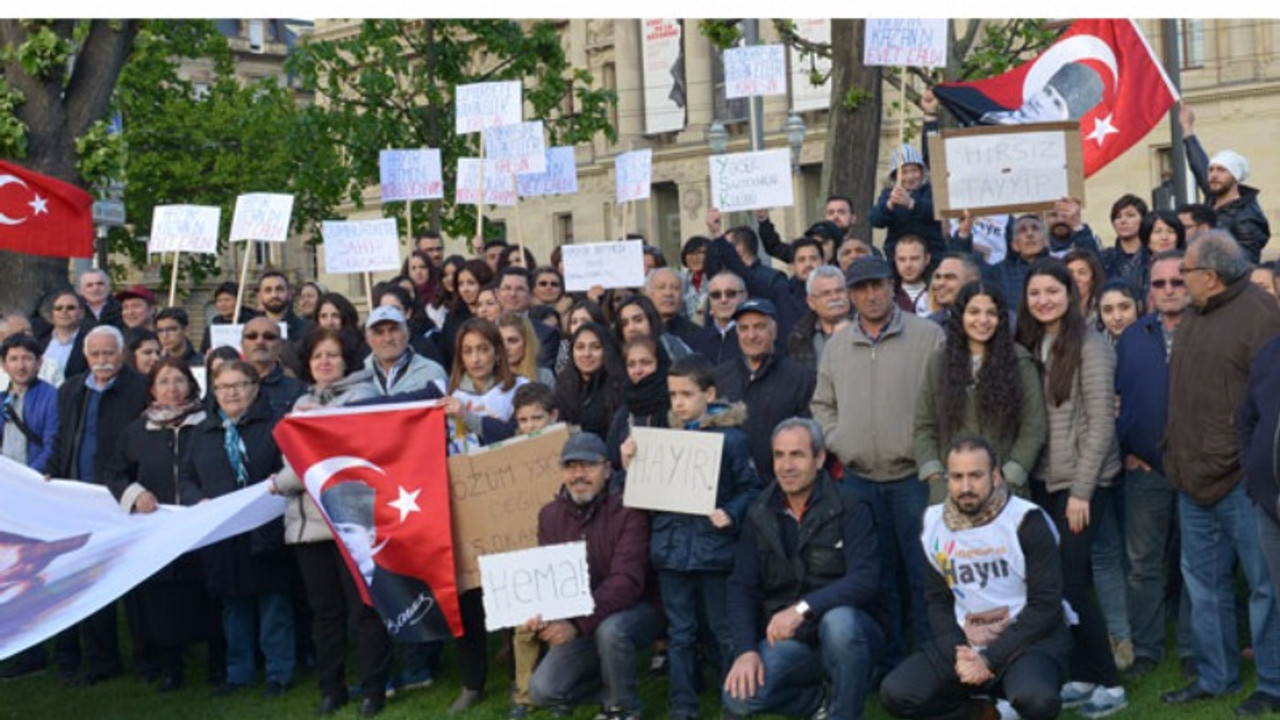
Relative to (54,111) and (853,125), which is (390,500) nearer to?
(54,111)

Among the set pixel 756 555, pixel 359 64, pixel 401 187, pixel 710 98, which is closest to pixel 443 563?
pixel 756 555

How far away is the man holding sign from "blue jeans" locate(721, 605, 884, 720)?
23.7 inches

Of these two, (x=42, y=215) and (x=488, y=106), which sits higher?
(x=488, y=106)

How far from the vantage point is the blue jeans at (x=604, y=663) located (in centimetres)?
937

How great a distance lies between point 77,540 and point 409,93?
23.2m

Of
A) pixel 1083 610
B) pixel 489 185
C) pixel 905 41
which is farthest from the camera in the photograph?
pixel 489 185

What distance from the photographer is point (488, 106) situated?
1717 centimetres

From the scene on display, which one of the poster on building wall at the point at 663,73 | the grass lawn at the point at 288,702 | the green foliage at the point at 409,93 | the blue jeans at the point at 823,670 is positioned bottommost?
the grass lawn at the point at 288,702

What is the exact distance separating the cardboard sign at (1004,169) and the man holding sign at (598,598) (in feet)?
12.6

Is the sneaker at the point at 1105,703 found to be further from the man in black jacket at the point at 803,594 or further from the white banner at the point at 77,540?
the white banner at the point at 77,540

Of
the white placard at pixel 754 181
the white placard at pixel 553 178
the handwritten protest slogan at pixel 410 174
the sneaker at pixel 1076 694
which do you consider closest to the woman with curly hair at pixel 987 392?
the sneaker at pixel 1076 694

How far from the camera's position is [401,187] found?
738 inches

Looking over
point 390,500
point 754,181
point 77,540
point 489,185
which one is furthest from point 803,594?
point 489,185

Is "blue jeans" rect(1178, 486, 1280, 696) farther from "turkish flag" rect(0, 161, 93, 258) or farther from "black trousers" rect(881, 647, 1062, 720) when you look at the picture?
"turkish flag" rect(0, 161, 93, 258)
